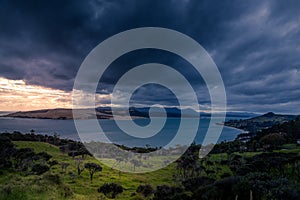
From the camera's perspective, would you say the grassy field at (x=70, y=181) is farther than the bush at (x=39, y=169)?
No

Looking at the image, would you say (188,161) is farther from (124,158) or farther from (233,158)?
(124,158)

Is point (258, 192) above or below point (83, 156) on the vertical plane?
above

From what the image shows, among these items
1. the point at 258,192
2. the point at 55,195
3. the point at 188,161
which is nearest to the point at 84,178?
the point at 188,161

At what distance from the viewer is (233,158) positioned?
61.1 metres

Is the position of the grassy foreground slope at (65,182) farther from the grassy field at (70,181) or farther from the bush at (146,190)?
Result: the bush at (146,190)

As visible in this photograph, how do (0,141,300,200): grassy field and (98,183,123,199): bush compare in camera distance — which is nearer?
(0,141,300,200): grassy field

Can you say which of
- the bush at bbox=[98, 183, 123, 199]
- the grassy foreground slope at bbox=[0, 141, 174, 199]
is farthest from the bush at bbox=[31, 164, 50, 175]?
the bush at bbox=[98, 183, 123, 199]

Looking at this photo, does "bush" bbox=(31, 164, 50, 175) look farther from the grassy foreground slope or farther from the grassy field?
the grassy field

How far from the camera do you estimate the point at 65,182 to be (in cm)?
3888

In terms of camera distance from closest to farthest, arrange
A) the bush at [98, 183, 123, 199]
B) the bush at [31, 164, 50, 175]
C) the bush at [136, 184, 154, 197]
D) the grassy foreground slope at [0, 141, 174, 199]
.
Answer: the grassy foreground slope at [0, 141, 174, 199]
the bush at [98, 183, 123, 199]
the bush at [136, 184, 154, 197]
the bush at [31, 164, 50, 175]

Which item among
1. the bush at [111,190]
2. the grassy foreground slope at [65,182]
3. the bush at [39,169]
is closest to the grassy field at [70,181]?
the grassy foreground slope at [65,182]

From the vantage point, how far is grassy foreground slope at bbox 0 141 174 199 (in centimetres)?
1777

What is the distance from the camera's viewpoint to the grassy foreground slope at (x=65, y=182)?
17766 mm

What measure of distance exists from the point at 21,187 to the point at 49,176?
536 cm
